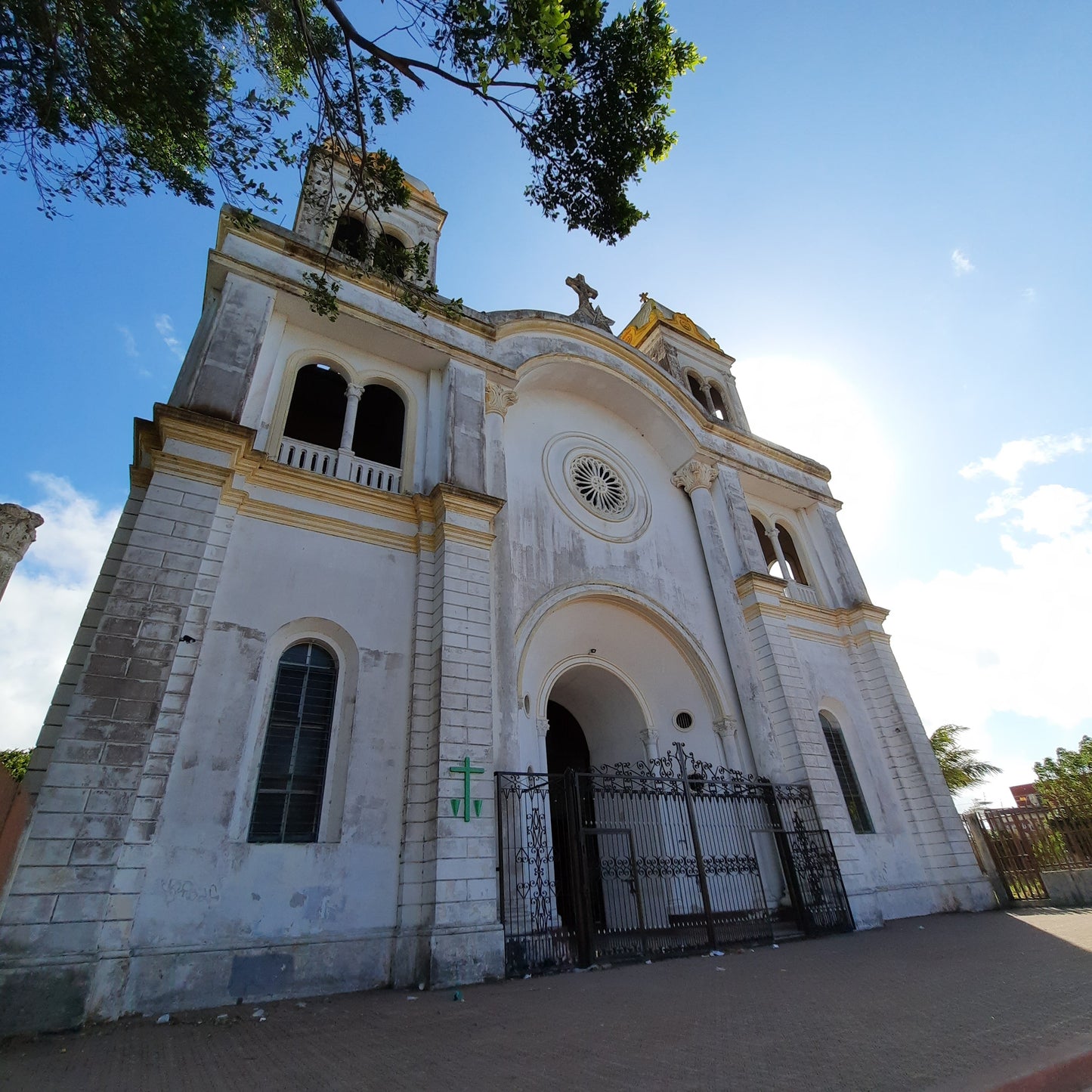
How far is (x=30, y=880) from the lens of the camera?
5211 mm

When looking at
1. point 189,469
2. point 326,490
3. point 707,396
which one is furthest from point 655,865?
point 707,396

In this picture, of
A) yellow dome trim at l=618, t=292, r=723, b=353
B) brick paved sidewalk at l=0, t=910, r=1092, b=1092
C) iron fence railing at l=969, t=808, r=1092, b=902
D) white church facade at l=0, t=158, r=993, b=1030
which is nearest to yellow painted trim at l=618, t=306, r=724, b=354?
yellow dome trim at l=618, t=292, r=723, b=353

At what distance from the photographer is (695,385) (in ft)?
64.4

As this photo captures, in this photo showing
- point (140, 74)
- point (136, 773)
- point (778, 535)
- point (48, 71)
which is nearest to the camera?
point (136, 773)

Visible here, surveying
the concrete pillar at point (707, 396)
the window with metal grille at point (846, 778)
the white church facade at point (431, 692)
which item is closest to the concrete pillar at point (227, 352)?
the white church facade at point (431, 692)

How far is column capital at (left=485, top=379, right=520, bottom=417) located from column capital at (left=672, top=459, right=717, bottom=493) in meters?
5.10

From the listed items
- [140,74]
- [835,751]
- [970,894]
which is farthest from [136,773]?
[970,894]

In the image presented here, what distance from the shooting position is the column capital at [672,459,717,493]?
585 inches

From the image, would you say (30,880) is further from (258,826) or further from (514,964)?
(514,964)

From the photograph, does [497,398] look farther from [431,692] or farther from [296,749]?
[296,749]

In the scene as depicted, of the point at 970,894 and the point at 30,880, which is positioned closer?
the point at 30,880

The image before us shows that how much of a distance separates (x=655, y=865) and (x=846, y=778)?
6.23 meters

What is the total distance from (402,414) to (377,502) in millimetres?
3288

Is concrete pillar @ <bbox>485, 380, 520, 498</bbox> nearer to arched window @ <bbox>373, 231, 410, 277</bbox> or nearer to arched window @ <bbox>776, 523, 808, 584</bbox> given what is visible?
arched window @ <bbox>373, 231, 410, 277</bbox>
